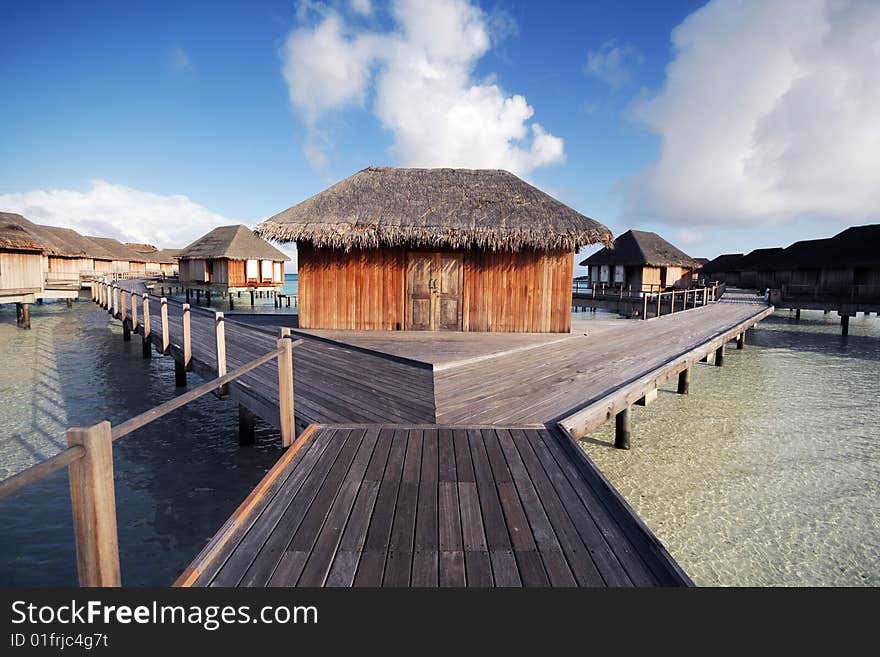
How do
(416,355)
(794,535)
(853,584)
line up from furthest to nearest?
(416,355) < (794,535) < (853,584)

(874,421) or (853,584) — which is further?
(874,421)

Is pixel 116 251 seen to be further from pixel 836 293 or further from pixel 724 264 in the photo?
pixel 724 264

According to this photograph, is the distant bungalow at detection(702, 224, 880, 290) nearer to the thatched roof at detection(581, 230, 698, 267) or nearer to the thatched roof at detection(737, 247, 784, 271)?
the thatched roof at detection(581, 230, 698, 267)

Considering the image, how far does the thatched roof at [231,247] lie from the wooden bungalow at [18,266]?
10.1 meters

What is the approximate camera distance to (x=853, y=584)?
4.56 meters

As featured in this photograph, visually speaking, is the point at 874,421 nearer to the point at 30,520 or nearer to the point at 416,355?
the point at 416,355

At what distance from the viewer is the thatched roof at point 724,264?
57.4 m

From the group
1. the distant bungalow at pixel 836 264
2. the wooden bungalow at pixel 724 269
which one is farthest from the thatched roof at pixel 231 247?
the wooden bungalow at pixel 724 269

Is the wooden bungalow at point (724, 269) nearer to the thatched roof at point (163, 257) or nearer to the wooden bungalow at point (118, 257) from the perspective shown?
the wooden bungalow at point (118, 257)

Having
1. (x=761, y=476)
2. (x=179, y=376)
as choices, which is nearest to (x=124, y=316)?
(x=179, y=376)

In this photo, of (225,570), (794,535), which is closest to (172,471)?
(225,570)

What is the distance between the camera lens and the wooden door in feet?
39.4

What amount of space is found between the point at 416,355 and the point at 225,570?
599 centimetres

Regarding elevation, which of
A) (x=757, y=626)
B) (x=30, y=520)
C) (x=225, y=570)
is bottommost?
(x=30, y=520)
